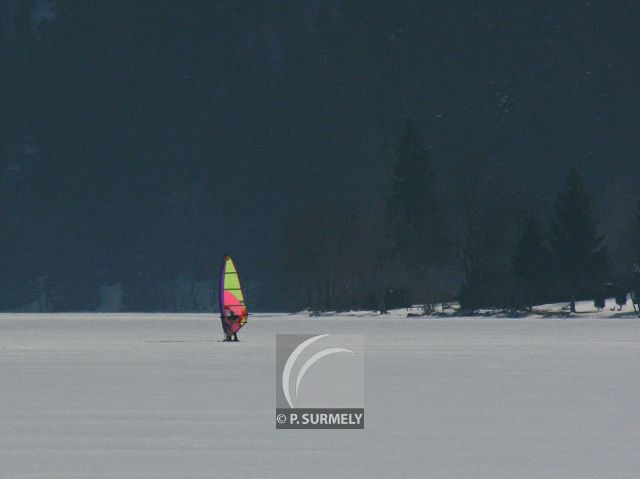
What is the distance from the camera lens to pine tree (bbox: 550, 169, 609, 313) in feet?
358

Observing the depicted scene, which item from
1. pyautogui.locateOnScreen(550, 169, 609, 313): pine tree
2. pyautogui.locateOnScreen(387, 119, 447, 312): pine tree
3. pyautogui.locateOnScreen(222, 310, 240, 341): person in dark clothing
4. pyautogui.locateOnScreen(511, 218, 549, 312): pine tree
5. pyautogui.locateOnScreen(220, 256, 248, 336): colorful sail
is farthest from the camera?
pyautogui.locateOnScreen(387, 119, 447, 312): pine tree

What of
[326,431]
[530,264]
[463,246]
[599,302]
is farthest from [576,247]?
[326,431]

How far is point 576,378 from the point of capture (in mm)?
31562

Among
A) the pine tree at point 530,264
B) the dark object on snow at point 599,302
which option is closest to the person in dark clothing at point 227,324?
the dark object on snow at point 599,302

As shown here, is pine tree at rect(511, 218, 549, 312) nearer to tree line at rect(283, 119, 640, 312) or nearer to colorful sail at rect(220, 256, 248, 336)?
tree line at rect(283, 119, 640, 312)

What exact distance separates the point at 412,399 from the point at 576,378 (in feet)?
21.2

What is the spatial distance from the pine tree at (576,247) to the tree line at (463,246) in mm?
78

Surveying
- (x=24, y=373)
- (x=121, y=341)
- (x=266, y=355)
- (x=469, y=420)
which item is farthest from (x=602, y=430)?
(x=121, y=341)

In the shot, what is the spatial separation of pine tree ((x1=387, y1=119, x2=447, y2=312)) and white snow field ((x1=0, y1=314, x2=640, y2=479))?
10010 cm

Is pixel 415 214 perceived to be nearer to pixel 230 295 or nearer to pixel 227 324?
pixel 230 295

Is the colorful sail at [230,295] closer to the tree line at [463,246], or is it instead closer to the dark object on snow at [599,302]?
the tree line at [463,246]

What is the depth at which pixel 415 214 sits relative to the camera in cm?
14338

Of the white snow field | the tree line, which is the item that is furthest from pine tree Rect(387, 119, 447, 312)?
the white snow field

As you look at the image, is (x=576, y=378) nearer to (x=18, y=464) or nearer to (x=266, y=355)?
(x=266, y=355)
